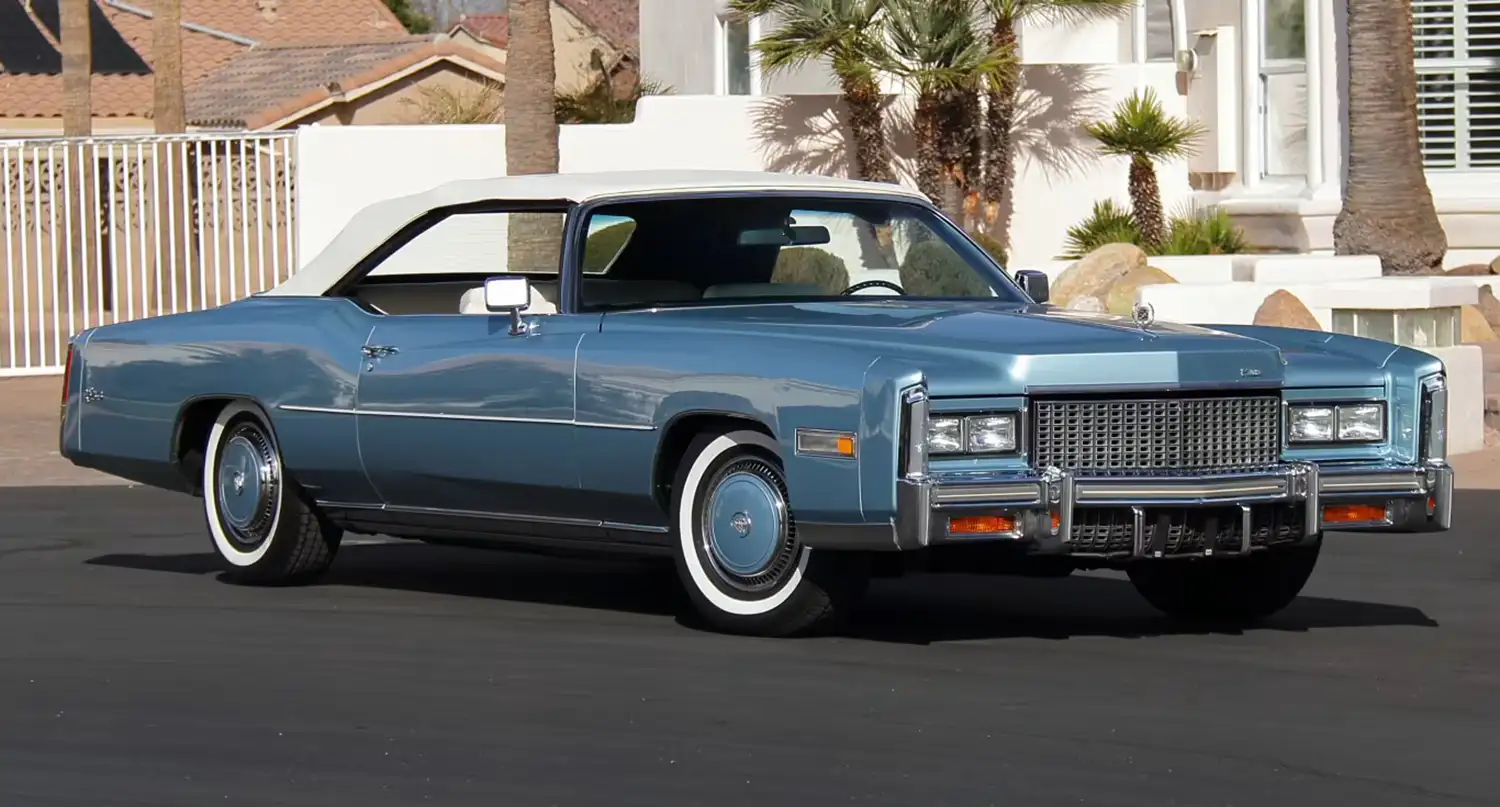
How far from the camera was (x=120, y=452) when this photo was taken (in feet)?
34.7

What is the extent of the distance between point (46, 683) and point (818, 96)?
1847 centimetres

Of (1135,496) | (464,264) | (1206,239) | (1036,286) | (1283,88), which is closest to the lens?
(1135,496)

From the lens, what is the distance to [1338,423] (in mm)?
8406

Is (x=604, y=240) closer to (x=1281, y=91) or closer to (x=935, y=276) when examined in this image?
(x=935, y=276)

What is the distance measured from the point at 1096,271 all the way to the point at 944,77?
338 centimetres

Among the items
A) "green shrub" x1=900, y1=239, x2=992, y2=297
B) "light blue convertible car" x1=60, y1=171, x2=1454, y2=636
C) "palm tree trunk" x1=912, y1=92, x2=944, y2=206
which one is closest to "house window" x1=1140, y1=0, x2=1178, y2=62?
"palm tree trunk" x1=912, y1=92, x2=944, y2=206

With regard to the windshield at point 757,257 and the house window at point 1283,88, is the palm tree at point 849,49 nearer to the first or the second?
the house window at point 1283,88

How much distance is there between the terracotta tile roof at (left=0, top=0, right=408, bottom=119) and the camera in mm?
48750

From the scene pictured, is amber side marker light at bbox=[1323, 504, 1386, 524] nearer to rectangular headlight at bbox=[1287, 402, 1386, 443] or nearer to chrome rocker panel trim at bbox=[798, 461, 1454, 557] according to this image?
chrome rocker panel trim at bbox=[798, 461, 1454, 557]

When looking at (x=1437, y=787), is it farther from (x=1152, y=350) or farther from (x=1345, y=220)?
(x=1345, y=220)

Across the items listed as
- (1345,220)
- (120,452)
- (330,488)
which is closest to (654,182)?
(330,488)

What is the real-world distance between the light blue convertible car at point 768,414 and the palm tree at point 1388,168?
1154 centimetres

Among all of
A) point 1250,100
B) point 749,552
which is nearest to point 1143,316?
point 749,552

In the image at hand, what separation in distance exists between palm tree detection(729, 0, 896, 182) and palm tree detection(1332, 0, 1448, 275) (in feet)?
17.4
